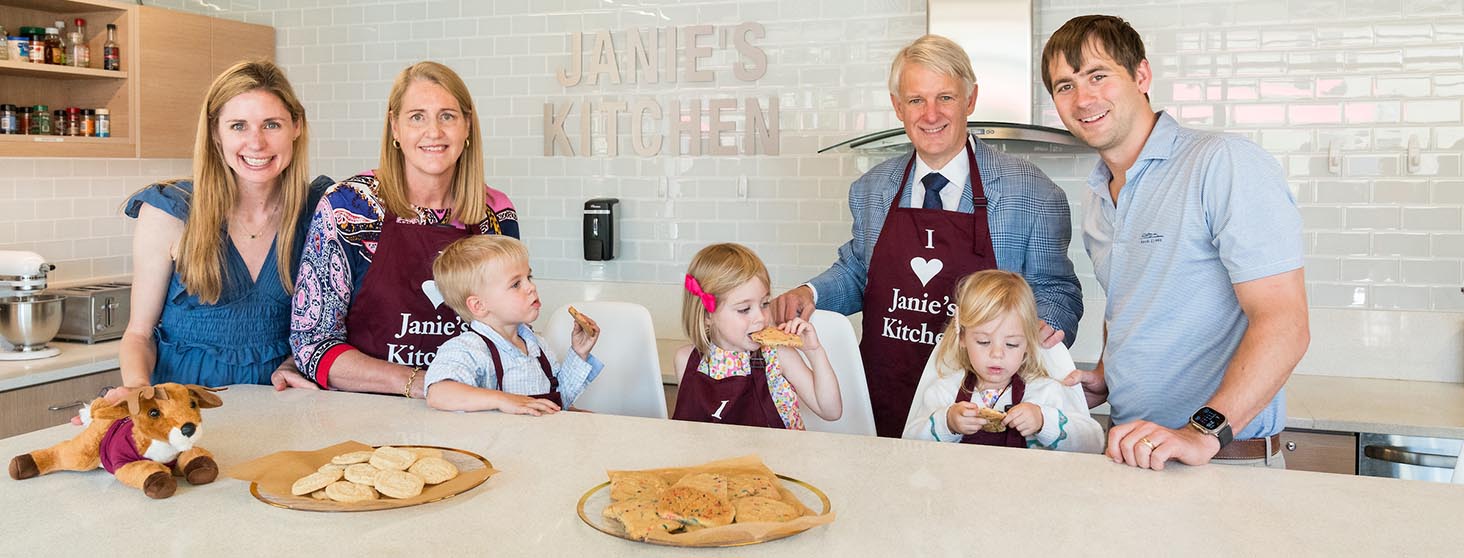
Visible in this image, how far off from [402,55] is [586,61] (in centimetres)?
88

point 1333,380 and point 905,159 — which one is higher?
point 905,159

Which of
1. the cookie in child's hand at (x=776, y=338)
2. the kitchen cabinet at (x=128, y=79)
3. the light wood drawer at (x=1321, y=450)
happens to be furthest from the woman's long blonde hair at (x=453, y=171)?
the light wood drawer at (x=1321, y=450)

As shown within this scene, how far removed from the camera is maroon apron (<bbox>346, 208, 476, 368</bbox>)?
2598 millimetres

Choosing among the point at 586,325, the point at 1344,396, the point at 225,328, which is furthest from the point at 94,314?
the point at 1344,396

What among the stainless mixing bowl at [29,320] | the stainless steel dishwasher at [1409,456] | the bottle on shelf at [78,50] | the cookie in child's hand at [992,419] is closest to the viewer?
the cookie in child's hand at [992,419]

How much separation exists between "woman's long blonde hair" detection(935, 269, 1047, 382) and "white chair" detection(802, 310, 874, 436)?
10.2 inches

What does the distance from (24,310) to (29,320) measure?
1.4 inches

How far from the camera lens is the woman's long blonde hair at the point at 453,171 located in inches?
104

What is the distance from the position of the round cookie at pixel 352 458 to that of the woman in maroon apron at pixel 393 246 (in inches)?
31.5

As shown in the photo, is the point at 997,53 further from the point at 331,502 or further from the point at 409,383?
the point at 331,502

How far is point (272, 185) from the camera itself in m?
2.65

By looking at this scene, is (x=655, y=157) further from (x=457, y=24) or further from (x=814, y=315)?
(x=814, y=315)

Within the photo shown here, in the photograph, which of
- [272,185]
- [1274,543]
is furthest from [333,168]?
[1274,543]

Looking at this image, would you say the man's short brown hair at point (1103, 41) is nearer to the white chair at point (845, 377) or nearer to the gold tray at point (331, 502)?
the white chair at point (845, 377)
